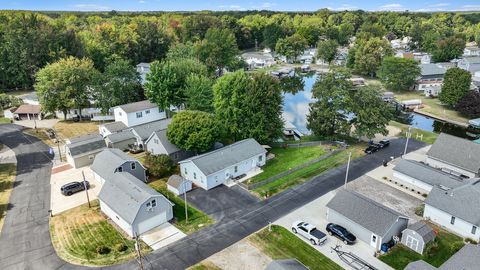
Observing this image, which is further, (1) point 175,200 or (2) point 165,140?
(2) point 165,140

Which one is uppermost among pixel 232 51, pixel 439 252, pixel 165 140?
pixel 232 51

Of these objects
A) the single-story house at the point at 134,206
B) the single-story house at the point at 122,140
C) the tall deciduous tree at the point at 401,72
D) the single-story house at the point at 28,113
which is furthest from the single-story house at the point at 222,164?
the tall deciduous tree at the point at 401,72

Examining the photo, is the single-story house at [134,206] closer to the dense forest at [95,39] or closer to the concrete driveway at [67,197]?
the concrete driveway at [67,197]

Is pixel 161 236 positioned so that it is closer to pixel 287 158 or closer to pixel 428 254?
pixel 287 158

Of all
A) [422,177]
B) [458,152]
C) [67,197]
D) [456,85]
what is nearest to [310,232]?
[422,177]

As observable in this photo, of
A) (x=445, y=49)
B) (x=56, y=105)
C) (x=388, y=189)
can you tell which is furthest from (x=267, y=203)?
(x=445, y=49)

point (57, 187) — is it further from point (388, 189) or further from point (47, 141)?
point (388, 189)

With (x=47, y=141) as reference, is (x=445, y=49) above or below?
above
